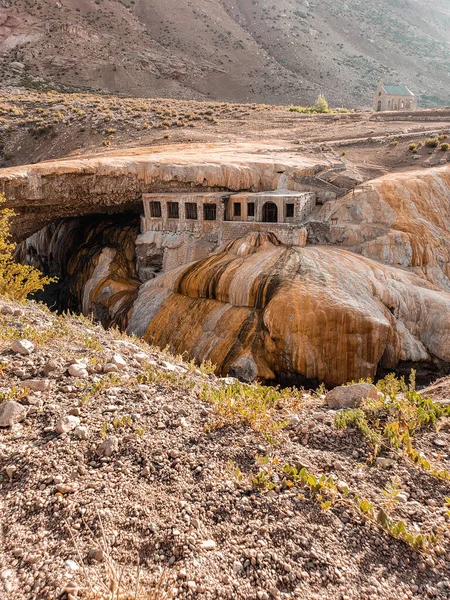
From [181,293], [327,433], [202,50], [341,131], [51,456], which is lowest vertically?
[181,293]

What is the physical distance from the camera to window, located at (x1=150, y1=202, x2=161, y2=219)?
22.7m

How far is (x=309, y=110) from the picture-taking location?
50.8 m

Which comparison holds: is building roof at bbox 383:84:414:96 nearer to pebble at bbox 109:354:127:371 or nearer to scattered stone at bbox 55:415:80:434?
pebble at bbox 109:354:127:371

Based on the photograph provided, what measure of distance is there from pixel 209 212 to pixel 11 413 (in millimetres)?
16714

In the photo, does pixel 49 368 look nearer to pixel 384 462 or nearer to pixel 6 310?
pixel 6 310

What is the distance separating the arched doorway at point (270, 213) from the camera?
20.9m

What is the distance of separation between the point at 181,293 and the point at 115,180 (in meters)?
6.84

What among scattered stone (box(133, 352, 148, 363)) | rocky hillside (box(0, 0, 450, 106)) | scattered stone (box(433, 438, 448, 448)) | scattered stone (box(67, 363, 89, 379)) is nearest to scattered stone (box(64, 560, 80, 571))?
scattered stone (box(67, 363, 89, 379))

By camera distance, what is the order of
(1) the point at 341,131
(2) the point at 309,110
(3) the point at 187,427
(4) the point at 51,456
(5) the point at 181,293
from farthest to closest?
(2) the point at 309,110 → (1) the point at 341,131 → (5) the point at 181,293 → (3) the point at 187,427 → (4) the point at 51,456

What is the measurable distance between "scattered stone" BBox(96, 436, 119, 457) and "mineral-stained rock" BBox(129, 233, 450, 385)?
10494mm

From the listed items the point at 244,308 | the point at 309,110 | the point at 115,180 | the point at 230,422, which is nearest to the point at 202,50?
the point at 309,110

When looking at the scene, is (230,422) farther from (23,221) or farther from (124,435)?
(23,221)

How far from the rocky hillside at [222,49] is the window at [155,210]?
48721 mm

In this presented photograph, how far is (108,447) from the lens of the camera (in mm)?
5934
